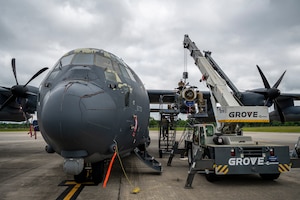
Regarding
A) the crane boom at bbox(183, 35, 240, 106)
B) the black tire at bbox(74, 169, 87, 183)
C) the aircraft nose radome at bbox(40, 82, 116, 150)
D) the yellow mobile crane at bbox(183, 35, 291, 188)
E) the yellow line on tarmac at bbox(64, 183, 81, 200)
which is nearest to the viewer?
the aircraft nose radome at bbox(40, 82, 116, 150)

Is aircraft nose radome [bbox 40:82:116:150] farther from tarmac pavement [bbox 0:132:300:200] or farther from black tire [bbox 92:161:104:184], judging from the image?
tarmac pavement [bbox 0:132:300:200]

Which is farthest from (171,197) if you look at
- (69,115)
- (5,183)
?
(5,183)

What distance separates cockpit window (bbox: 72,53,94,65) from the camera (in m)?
6.18

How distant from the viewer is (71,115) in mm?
4691

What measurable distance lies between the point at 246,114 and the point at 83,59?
5465mm

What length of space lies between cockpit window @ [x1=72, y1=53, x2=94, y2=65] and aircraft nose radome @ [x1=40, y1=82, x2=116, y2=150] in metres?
1.22

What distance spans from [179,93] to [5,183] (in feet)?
28.0

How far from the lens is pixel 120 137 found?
19.2ft

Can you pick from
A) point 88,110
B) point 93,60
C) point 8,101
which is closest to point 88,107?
point 88,110

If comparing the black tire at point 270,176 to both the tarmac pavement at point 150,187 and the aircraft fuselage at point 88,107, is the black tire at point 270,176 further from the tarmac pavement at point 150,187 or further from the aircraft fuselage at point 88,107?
the aircraft fuselage at point 88,107

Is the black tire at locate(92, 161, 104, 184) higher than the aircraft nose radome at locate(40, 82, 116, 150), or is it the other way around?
the aircraft nose radome at locate(40, 82, 116, 150)

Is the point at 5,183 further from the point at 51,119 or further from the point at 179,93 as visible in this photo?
the point at 179,93

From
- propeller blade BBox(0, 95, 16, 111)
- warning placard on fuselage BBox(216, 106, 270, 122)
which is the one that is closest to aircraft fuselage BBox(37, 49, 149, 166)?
warning placard on fuselage BBox(216, 106, 270, 122)

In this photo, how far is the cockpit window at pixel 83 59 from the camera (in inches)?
243
